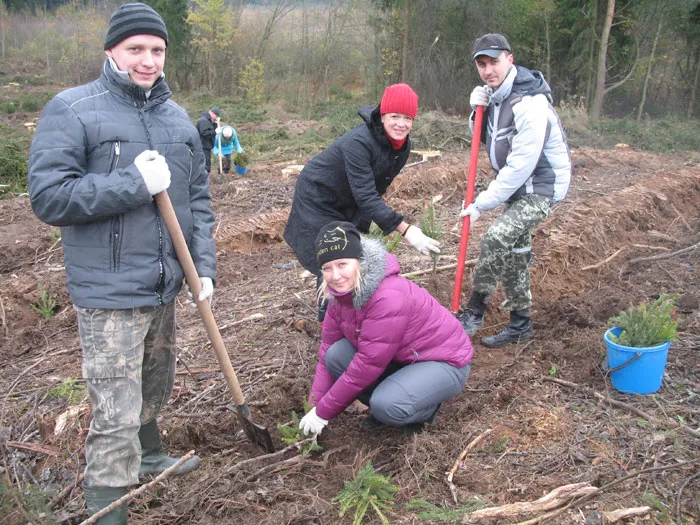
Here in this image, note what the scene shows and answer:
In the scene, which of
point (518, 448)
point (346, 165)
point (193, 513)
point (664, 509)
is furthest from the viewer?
point (346, 165)

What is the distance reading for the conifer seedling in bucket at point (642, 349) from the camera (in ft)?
10.5

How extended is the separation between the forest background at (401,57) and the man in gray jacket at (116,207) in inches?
612

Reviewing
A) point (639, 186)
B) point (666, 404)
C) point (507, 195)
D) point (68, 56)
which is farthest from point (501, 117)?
point (68, 56)

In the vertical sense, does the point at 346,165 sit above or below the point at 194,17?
below

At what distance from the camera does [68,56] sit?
88.2 feet

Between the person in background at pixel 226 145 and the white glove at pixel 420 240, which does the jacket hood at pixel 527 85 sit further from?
the person in background at pixel 226 145

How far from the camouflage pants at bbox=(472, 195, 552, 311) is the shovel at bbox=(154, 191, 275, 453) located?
2019 millimetres

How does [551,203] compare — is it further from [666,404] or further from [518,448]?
[518,448]

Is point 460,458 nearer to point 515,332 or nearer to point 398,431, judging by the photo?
point 398,431

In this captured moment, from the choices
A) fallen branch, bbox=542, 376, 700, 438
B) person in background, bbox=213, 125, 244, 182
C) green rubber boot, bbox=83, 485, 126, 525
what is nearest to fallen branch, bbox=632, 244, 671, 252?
fallen branch, bbox=542, 376, 700, 438

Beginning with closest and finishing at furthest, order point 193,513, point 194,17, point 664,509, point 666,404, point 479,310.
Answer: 1. point 664,509
2. point 193,513
3. point 666,404
4. point 479,310
5. point 194,17

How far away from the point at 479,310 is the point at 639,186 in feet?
21.2

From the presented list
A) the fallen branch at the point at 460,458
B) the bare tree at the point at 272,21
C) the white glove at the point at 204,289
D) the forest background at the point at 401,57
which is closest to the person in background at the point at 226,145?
the forest background at the point at 401,57

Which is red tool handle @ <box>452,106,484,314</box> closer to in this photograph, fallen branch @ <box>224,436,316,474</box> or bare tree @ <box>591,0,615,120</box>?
fallen branch @ <box>224,436,316,474</box>
